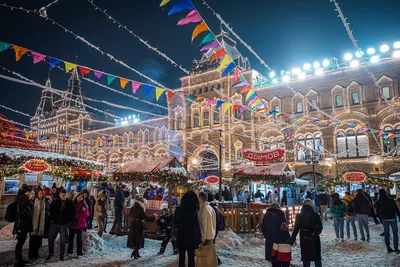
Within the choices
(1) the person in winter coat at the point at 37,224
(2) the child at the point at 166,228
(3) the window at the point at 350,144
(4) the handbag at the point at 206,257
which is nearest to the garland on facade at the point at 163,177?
(2) the child at the point at 166,228

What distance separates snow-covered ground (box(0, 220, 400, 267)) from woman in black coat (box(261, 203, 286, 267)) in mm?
1366

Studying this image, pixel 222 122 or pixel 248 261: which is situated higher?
pixel 222 122

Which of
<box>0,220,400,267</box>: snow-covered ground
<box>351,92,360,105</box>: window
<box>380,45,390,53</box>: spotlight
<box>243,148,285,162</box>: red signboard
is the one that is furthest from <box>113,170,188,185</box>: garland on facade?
<box>380,45,390,53</box>: spotlight

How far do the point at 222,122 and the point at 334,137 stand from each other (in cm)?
1060

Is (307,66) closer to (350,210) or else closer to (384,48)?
(384,48)

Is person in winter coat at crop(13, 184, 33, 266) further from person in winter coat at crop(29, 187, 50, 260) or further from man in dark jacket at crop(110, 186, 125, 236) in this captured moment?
man in dark jacket at crop(110, 186, 125, 236)

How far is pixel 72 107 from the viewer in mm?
52031

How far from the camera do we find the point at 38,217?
24.3 ft

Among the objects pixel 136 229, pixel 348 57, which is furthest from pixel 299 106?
pixel 136 229

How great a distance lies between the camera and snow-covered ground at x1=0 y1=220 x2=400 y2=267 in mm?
7312

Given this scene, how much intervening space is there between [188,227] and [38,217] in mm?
Answer: 4209

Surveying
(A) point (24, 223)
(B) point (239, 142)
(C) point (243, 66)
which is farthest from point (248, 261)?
(C) point (243, 66)

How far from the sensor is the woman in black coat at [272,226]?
572 centimetres

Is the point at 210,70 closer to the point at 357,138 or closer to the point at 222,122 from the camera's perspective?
the point at 222,122
